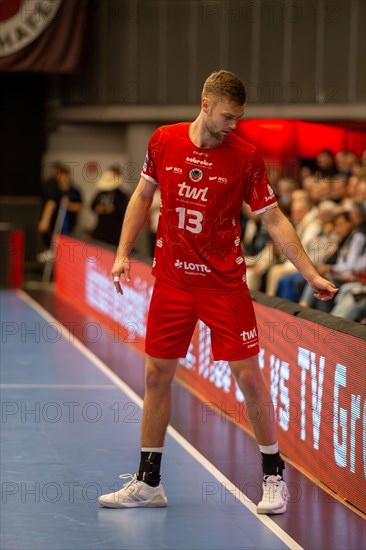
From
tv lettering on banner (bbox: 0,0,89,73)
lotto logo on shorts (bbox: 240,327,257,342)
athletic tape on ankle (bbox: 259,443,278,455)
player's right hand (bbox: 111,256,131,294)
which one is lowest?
athletic tape on ankle (bbox: 259,443,278,455)

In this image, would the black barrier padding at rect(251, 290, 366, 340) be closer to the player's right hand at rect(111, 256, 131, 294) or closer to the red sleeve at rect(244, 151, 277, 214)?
the red sleeve at rect(244, 151, 277, 214)

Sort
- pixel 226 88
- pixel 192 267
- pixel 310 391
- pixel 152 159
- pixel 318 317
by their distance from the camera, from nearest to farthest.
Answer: pixel 226 88 → pixel 192 267 → pixel 152 159 → pixel 310 391 → pixel 318 317

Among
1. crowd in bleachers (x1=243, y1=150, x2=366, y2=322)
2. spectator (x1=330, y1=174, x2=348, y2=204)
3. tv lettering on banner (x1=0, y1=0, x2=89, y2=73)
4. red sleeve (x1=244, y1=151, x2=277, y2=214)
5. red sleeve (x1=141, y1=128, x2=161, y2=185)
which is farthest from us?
tv lettering on banner (x1=0, y1=0, x2=89, y2=73)

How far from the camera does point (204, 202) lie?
539 cm

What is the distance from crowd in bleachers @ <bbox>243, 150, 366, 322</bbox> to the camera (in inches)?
395

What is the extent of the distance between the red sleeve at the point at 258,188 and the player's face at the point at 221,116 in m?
0.22

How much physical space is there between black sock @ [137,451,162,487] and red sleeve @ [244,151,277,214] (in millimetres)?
1276

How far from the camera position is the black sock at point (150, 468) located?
Result: 5.64 meters

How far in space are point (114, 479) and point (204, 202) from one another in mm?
1693

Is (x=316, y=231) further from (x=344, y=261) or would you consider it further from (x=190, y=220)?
(x=190, y=220)

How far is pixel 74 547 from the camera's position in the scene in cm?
499

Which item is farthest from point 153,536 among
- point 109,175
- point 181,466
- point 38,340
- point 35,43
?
point 35,43

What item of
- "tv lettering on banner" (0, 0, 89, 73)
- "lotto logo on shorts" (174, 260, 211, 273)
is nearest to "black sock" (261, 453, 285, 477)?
"lotto logo on shorts" (174, 260, 211, 273)

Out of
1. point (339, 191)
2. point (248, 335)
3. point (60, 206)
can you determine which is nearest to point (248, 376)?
point (248, 335)
